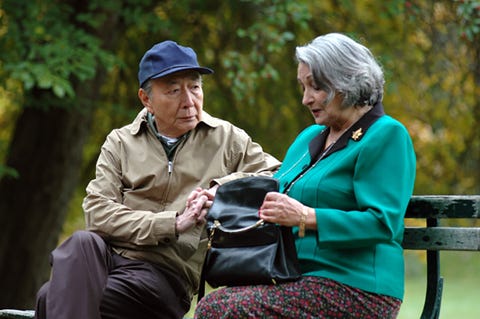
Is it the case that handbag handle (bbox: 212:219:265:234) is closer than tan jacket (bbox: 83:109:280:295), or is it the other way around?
handbag handle (bbox: 212:219:265:234)

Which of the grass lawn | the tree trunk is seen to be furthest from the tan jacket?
the grass lawn

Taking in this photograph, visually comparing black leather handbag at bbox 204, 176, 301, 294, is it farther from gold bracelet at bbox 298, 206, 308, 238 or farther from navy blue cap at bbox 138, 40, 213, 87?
navy blue cap at bbox 138, 40, 213, 87

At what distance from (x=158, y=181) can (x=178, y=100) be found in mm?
374

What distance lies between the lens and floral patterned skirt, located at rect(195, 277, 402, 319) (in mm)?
3537

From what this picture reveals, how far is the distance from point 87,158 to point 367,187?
8780mm

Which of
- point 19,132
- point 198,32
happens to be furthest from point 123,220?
point 198,32

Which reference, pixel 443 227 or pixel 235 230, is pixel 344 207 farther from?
pixel 443 227

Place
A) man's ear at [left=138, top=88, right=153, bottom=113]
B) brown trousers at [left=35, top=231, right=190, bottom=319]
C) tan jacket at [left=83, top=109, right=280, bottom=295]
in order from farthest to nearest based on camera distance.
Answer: man's ear at [left=138, top=88, right=153, bottom=113], tan jacket at [left=83, top=109, right=280, bottom=295], brown trousers at [left=35, top=231, right=190, bottom=319]

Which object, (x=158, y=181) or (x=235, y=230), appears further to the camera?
(x=158, y=181)

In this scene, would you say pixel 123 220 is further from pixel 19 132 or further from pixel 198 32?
pixel 198 32

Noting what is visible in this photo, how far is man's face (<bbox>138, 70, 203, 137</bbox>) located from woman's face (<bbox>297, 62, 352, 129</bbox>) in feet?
2.30

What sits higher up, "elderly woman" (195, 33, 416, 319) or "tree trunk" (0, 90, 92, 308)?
"elderly woman" (195, 33, 416, 319)

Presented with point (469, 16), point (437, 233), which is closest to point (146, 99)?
point (437, 233)

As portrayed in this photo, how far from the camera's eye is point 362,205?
3.59 m
